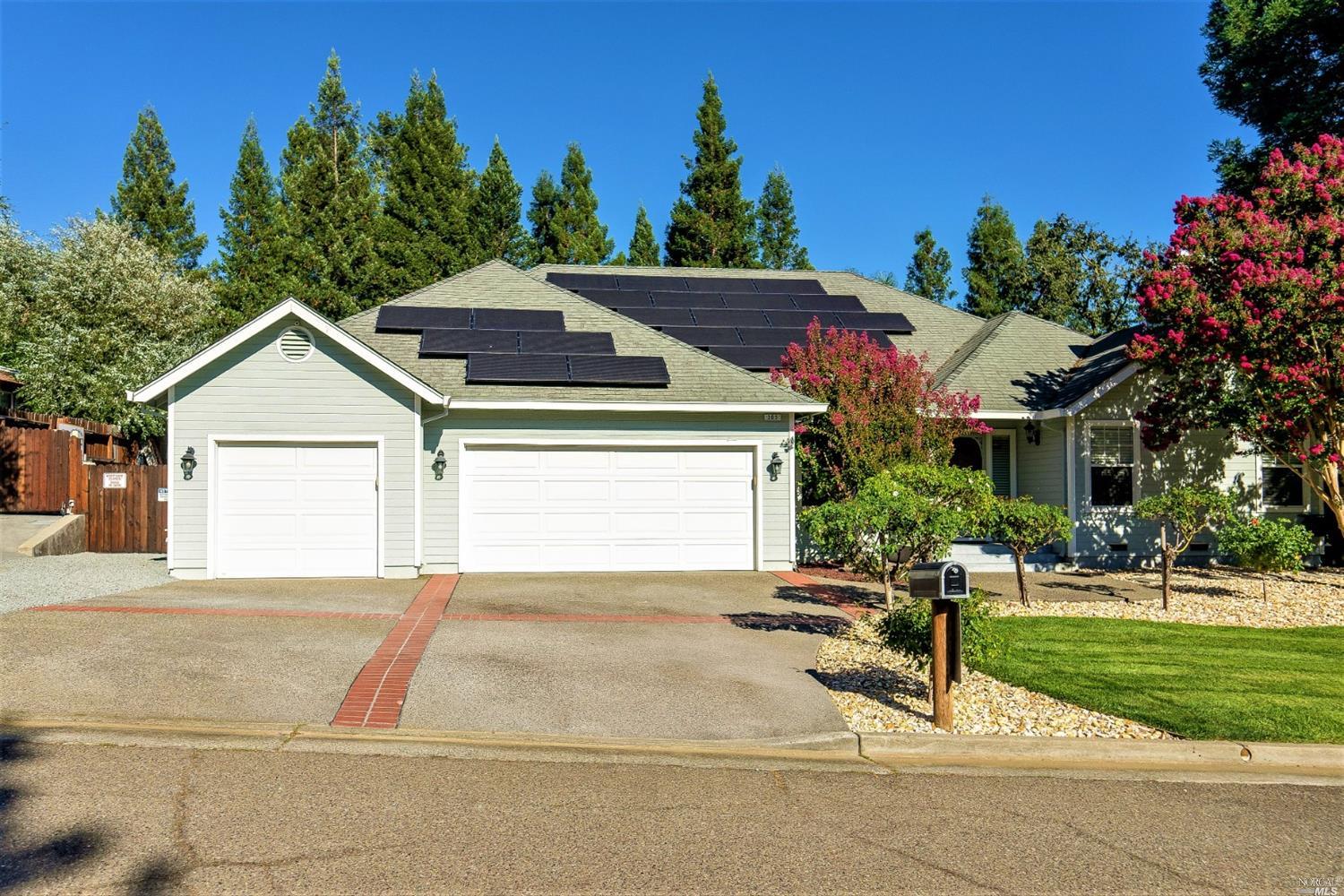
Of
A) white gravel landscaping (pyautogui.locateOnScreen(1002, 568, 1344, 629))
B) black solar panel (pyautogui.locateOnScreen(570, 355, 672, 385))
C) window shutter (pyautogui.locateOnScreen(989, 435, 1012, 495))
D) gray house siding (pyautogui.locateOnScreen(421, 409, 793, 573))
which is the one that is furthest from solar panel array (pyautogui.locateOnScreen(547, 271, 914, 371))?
white gravel landscaping (pyautogui.locateOnScreen(1002, 568, 1344, 629))

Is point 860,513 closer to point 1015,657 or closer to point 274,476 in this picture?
point 1015,657

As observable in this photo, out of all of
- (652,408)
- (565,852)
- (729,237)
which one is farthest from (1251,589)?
(729,237)

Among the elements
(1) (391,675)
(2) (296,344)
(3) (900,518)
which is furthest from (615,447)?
(1) (391,675)

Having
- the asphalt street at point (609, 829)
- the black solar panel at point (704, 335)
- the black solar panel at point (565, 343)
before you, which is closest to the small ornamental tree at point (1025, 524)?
the asphalt street at point (609, 829)

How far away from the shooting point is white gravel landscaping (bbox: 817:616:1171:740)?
6992 millimetres

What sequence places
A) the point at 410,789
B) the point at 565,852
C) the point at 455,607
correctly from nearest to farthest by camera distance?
the point at 565,852, the point at 410,789, the point at 455,607

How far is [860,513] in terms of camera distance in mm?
9883

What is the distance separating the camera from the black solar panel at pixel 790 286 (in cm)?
2208

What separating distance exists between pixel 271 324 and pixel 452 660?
6.98 meters

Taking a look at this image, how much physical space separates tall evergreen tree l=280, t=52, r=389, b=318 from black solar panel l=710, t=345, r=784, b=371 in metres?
16.5

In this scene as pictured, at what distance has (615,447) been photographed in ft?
48.2

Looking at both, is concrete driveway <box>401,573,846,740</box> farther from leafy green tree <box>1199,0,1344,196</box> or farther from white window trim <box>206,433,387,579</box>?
leafy green tree <box>1199,0,1344,196</box>

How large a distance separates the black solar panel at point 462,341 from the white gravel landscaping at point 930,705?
880cm

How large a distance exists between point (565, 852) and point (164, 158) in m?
41.1
